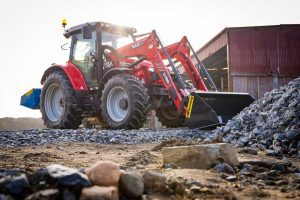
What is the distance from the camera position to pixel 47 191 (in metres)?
1.77

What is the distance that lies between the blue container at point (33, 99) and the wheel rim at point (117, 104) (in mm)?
3768

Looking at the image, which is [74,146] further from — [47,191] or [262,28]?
[262,28]

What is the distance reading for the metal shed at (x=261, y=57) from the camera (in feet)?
47.9

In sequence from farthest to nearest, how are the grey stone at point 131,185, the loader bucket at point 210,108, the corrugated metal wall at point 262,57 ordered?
the corrugated metal wall at point 262,57 → the loader bucket at point 210,108 → the grey stone at point 131,185

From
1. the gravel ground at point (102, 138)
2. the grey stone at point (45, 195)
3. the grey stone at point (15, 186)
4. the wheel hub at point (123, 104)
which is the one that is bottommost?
the gravel ground at point (102, 138)

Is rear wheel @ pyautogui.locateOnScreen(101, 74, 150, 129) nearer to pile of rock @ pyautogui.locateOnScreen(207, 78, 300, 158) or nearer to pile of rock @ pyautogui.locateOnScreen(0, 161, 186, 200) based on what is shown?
A: pile of rock @ pyautogui.locateOnScreen(207, 78, 300, 158)

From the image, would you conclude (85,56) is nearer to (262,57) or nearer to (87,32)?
(87,32)

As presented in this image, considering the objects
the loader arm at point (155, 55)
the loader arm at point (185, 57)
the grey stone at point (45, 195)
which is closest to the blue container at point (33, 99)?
the loader arm at point (155, 55)

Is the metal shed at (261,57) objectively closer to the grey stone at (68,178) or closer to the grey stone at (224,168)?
the grey stone at (224,168)

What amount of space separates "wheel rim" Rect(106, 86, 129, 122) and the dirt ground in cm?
247

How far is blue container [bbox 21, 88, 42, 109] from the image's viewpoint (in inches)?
422

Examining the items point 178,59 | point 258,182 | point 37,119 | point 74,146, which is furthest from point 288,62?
point 37,119

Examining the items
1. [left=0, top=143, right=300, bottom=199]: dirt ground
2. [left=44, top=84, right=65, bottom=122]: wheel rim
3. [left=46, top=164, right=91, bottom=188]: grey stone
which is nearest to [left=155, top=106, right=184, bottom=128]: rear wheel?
[left=44, top=84, right=65, bottom=122]: wheel rim

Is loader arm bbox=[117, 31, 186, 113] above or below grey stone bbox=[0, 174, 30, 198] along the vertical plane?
above
